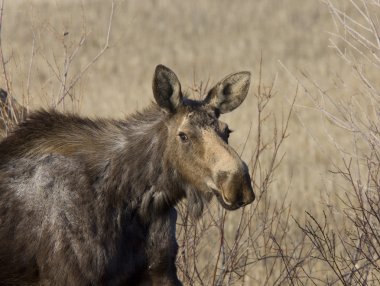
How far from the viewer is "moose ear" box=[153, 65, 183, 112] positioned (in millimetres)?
6285

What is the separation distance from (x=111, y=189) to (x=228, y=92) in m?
1.00

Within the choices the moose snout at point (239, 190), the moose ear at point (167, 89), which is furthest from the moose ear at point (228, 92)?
the moose snout at point (239, 190)

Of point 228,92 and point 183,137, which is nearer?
point 183,137

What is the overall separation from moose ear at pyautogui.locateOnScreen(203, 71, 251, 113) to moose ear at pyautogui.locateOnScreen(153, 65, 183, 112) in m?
0.21

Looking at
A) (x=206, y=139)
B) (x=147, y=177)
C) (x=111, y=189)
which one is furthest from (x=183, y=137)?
(x=111, y=189)

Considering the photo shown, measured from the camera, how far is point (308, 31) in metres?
30.6

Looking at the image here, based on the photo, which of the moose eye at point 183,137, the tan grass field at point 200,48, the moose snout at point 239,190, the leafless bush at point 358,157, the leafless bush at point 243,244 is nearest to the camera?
the moose snout at point 239,190

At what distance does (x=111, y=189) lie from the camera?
6.50 metres

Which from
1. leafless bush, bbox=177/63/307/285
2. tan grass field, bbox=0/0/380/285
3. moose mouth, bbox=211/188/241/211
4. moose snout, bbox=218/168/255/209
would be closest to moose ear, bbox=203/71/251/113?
leafless bush, bbox=177/63/307/285

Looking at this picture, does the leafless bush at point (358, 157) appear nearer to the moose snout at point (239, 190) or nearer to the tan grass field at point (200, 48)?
the moose snout at point (239, 190)

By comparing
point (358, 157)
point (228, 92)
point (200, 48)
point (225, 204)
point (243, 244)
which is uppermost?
point (200, 48)

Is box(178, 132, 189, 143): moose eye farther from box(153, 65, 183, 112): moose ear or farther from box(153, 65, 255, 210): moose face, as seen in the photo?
box(153, 65, 183, 112): moose ear

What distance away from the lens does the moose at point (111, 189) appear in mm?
6238

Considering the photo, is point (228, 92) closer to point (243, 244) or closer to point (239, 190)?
point (239, 190)
